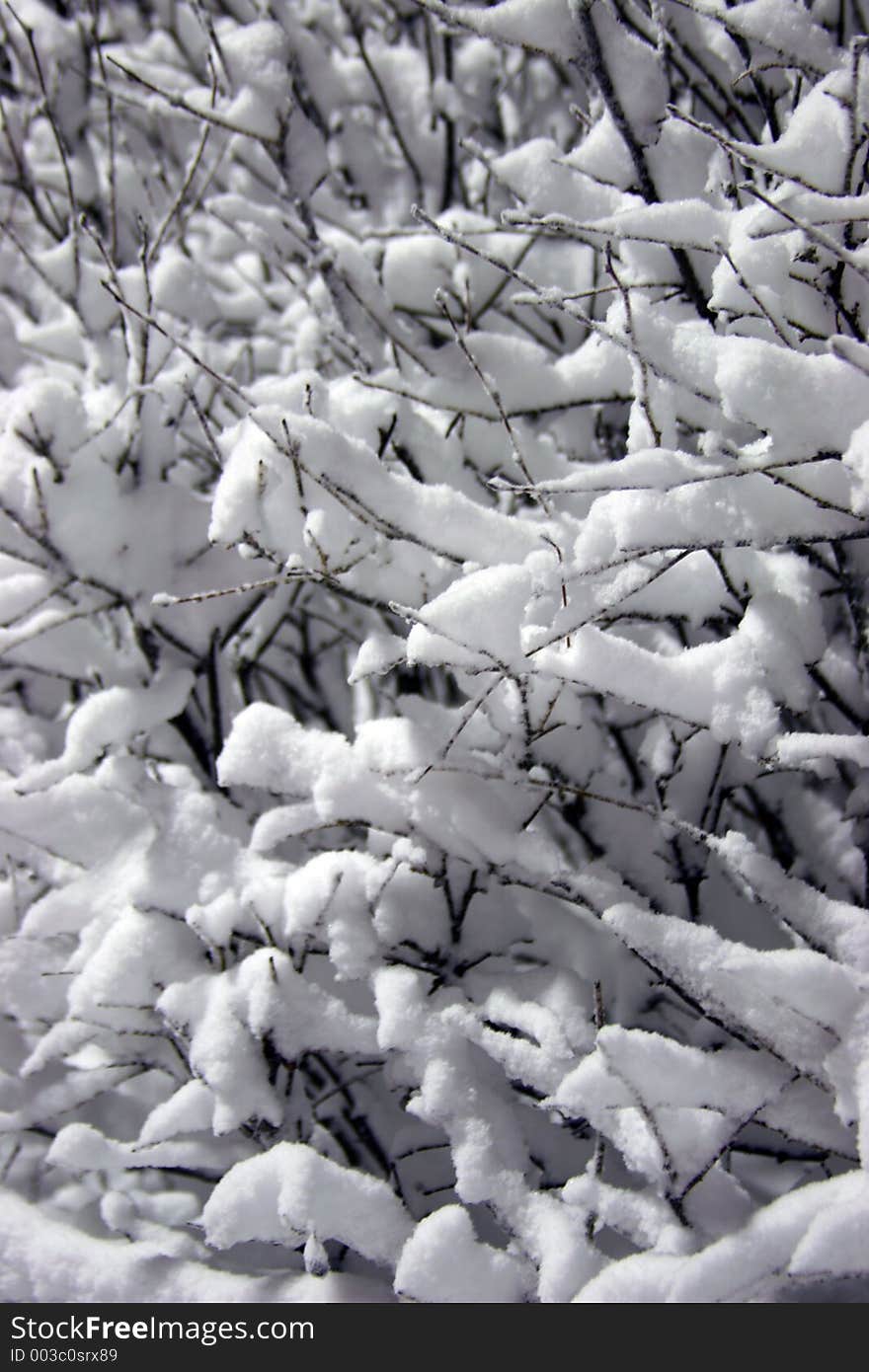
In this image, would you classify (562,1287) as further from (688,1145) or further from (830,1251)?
(830,1251)

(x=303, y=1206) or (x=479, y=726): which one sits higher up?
(x=479, y=726)

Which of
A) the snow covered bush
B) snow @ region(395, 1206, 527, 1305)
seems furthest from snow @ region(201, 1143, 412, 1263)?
snow @ region(395, 1206, 527, 1305)

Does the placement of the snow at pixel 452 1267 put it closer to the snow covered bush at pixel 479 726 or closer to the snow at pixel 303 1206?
the snow covered bush at pixel 479 726

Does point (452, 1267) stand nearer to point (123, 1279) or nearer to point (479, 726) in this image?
point (123, 1279)

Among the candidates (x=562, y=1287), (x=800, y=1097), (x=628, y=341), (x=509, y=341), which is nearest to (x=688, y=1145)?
(x=800, y=1097)

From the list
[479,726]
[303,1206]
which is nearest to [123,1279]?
[303,1206]

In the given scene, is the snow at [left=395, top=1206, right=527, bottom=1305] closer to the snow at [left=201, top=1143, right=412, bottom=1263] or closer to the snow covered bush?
the snow covered bush

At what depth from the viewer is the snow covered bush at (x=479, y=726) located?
122 centimetres

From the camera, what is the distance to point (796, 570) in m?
1.39

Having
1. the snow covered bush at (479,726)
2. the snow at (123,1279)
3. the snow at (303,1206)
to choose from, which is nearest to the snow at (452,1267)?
the snow covered bush at (479,726)

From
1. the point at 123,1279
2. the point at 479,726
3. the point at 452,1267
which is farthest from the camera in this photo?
the point at 123,1279

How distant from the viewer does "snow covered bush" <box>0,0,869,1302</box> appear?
1219 millimetres

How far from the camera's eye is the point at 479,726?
1567 mm

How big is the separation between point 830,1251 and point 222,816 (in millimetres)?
1262
